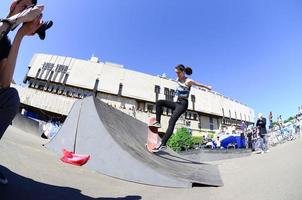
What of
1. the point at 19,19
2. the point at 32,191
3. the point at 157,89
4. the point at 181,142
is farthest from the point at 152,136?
the point at 157,89

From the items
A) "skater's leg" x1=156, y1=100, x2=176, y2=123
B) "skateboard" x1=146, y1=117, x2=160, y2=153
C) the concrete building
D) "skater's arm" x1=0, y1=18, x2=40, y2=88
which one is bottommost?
"skateboard" x1=146, y1=117, x2=160, y2=153

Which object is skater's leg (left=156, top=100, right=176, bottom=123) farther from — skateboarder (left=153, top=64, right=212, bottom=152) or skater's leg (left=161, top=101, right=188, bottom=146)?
skater's leg (left=161, top=101, right=188, bottom=146)

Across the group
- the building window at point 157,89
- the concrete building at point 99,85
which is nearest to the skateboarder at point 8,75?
the concrete building at point 99,85

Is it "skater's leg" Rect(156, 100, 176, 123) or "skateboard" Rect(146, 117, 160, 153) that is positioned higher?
"skater's leg" Rect(156, 100, 176, 123)

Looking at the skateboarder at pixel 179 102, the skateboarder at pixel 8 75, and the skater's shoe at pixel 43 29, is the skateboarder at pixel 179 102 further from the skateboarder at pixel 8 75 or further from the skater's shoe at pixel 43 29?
the skateboarder at pixel 8 75

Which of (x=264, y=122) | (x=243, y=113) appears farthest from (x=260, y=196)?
(x=243, y=113)

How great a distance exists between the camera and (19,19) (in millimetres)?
1717

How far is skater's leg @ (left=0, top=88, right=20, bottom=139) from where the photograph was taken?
1.64 meters

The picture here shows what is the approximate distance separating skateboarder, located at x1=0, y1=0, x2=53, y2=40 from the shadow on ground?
1.13 metres

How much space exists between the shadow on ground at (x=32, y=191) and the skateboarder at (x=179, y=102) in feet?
8.45

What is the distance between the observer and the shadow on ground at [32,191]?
181 cm

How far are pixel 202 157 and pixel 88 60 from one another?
123 feet

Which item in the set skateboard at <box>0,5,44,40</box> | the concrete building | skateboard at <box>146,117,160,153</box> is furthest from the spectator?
the concrete building

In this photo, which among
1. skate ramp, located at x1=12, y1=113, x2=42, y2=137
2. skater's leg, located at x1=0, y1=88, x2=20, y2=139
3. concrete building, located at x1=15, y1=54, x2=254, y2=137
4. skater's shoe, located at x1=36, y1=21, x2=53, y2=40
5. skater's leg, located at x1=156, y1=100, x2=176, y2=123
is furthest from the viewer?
concrete building, located at x1=15, y1=54, x2=254, y2=137
